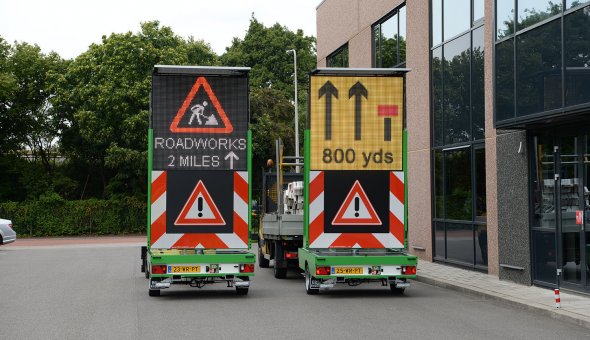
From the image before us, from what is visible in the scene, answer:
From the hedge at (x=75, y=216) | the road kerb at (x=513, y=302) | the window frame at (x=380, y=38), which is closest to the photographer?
the road kerb at (x=513, y=302)

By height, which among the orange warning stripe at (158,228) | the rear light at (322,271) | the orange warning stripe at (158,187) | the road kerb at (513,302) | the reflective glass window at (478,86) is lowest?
the road kerb at (513,302)

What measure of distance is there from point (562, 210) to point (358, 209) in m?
3.49

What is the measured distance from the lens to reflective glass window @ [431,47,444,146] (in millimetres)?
21375

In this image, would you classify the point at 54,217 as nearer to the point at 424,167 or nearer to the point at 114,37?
the point at 114,37

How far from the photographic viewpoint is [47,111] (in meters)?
51.7

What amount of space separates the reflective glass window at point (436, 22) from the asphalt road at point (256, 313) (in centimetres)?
A: 700

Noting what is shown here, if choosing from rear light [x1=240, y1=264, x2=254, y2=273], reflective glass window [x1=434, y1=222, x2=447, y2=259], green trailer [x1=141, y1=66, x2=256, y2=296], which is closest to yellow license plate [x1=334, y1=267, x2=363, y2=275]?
rear light [x1=240, y1=264, x2=254, y2=273]

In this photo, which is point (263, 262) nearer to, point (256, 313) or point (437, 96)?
point (437, 96)

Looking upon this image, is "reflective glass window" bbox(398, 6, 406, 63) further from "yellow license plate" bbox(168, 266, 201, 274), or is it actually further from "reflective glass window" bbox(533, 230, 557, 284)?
"yellow license plate" bbox(168, 266, 201, 274)

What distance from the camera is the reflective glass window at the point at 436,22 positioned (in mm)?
21609

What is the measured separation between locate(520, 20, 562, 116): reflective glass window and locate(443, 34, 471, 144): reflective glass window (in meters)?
4.43

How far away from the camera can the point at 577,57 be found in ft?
44.0

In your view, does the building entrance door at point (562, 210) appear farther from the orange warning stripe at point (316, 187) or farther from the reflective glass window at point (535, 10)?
the orange warning stripe at point (316, 187)

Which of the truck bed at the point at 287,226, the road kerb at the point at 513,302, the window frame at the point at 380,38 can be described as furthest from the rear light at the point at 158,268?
the window frame at the point at 380,38
